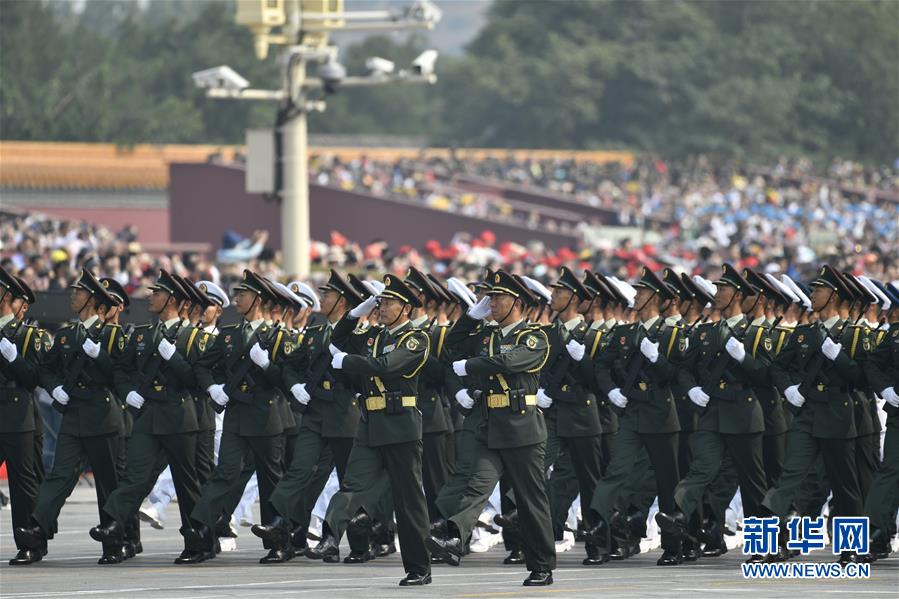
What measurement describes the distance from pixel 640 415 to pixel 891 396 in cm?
175

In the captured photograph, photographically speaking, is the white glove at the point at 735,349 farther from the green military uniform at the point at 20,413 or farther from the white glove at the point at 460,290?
the green military uniform at the point at 20,413

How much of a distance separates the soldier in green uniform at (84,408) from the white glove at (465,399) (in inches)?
88.1

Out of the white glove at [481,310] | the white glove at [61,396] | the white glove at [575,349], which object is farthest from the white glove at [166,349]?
the white glove at [575,349]

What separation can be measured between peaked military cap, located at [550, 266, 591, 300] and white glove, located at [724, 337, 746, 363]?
112 centimetres

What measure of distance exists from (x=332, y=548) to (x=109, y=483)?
1.54m

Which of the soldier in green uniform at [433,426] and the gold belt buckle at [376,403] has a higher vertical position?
the gold belt buckle at [376,403]

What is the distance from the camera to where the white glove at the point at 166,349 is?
47.9ft

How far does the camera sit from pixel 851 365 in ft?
46.1

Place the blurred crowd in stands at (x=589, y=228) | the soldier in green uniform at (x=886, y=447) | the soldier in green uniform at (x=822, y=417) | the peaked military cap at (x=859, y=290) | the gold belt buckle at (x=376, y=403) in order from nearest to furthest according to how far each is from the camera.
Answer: the gold belt buckle at (x=376, y=403)
the soldier in green uniform at (x=886, y=447)
the soldier in green uniform at (x=822, y=417)
the peaked military cap at (x=859, y=290)
the blurred crowd in stands at (x=589, y=228)

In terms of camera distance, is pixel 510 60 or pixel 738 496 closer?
pixel 738 496

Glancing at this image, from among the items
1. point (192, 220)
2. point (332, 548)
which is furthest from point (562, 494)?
point (192, 220)

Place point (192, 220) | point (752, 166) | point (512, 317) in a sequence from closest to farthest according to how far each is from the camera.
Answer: point (512, 317), point (192, 220), point (752, 166)

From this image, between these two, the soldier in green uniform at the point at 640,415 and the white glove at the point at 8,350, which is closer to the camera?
the white glove at the point at 8,350

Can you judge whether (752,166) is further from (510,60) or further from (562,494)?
(562,494)
